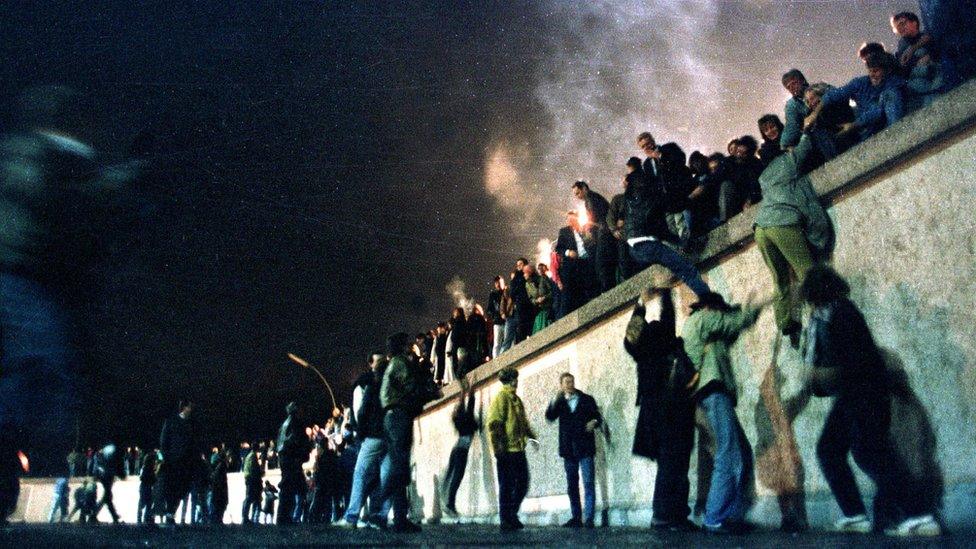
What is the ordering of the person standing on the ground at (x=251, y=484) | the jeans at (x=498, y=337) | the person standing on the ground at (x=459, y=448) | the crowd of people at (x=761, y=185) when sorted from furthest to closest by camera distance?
the person standing on the ground at (x=251, y=484) → the jeans at (x=498, y=337) → the person standing on the ground at (x=459, y=448) → the crowd of people at (x=761, y=185)

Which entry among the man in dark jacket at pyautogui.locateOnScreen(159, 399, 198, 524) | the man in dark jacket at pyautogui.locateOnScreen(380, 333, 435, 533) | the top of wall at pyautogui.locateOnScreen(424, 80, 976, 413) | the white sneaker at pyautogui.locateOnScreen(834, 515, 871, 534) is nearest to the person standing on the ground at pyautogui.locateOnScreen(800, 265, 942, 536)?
the white sneaker at pyautogui.locateOnScreen(834, 515, 871, 534)

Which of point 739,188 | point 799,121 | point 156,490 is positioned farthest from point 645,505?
point 156,490

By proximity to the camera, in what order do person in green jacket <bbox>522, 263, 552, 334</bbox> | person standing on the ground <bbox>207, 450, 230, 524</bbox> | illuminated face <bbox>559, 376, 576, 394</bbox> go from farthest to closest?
1. person standing on the ground <bbox>207, 450, 230, 524</bbox>
2. person in green jacket <bbox>522, 263, 552, 334</bbox>
3. illuminated face <bbox>559, 376, 576, 394</bbox>

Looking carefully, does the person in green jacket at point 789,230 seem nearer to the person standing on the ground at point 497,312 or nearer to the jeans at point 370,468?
the jeans at point 370,468

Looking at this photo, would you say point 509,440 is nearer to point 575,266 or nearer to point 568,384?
point 568,384

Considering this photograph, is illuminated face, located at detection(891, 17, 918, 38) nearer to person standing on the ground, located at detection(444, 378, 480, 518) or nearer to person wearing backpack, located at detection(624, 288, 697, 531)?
person wearing backpack, located at detection(624, 288, 697, 531)

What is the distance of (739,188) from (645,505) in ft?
12.0

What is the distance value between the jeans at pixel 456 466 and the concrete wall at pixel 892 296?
18.5 feet

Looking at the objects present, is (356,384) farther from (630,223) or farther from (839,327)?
(839,327)

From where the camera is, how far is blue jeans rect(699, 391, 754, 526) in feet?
22.5

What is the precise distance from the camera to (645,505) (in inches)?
388

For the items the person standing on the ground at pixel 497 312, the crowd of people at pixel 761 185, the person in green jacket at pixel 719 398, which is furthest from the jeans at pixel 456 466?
the person in green jacket at pixel 719 398

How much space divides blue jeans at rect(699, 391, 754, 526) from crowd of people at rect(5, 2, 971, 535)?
1cm

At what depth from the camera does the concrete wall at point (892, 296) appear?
19.2 ft
